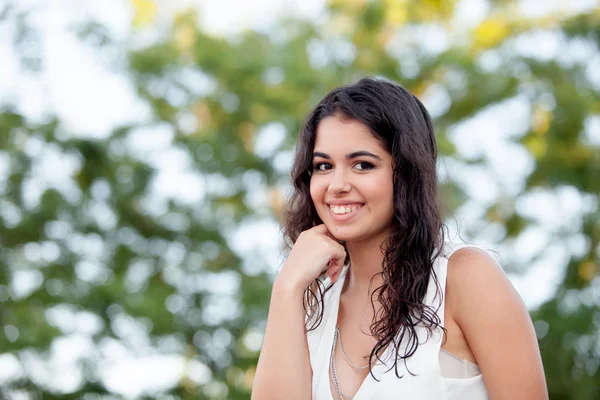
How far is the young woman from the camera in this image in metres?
2.10

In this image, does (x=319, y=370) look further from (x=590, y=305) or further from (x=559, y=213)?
(x=559, y=213)

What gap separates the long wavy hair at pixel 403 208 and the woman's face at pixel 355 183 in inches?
1.2

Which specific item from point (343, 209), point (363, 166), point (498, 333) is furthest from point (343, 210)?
point (498, 333)

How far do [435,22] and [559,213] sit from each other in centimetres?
286

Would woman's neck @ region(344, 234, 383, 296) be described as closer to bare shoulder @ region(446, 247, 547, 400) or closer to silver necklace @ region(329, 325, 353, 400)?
silver necklace @ region(329, 325, 353, 400)

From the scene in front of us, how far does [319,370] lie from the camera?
2340 mm

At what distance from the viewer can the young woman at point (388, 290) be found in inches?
82.6

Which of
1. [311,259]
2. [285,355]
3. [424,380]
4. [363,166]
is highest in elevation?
[363,166]

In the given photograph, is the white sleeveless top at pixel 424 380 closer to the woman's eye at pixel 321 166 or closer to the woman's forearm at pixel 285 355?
the woman's forearm at pixel 285 355

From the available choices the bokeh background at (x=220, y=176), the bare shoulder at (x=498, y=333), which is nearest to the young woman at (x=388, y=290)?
the bare shoulder at (x=498, y=333)

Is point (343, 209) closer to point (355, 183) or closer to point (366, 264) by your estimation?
point (355, 183)

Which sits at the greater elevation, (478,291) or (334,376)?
(478,291)

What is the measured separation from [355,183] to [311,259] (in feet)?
0.97

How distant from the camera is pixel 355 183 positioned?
7.36ft
